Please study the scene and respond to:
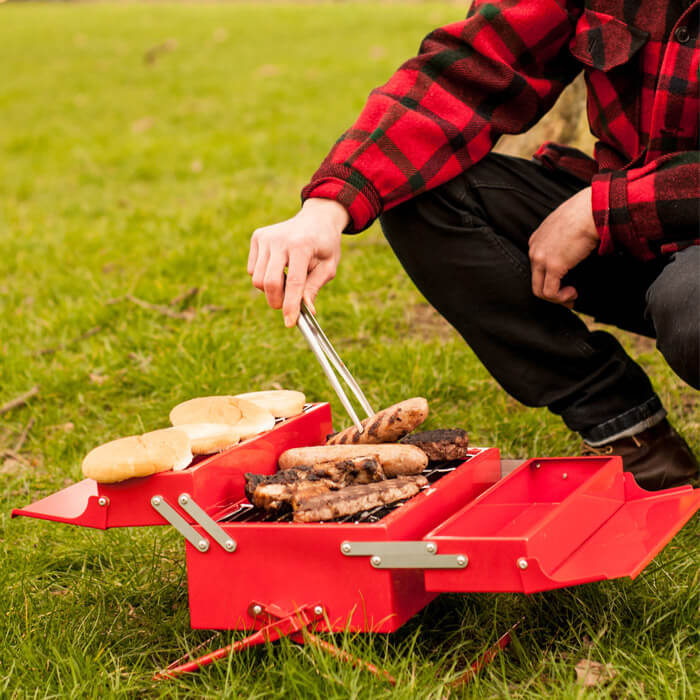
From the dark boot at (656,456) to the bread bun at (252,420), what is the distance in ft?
2.90

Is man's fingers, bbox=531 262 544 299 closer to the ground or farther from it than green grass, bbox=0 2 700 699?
farther from it

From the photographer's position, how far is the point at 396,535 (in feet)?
5.21

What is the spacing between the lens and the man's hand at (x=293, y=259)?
1890 millimetres

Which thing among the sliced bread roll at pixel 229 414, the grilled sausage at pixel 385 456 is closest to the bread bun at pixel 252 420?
the sliced bread roll at pixel 229 414

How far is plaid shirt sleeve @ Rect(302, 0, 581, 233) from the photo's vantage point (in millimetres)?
2180

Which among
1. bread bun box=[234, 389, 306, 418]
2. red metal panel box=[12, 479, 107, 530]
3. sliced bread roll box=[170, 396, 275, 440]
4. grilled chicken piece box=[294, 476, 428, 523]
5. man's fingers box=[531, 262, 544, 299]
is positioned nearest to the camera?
grilled chicken piece box=[294, 476, 428, 523]

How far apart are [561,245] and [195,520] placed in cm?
100

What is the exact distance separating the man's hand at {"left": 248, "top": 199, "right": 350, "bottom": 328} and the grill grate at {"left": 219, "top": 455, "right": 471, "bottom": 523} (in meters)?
0.37

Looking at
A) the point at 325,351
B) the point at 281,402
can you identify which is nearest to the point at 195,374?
the point at 281,402

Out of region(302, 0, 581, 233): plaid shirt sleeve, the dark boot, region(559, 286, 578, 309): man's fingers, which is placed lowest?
the dark boot

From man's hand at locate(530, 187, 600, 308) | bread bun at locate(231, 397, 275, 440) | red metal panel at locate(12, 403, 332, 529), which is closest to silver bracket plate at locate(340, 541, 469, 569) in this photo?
red metal panel at locate(12, 403, 332, 529)

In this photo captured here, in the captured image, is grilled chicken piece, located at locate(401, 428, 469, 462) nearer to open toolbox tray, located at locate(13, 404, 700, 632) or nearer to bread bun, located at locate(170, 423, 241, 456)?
open toolbox tray, located at locate(13, 404, 700, 632)

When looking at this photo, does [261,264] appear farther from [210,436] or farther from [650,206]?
[650,206]

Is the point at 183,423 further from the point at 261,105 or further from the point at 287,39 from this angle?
the point at 287,39
